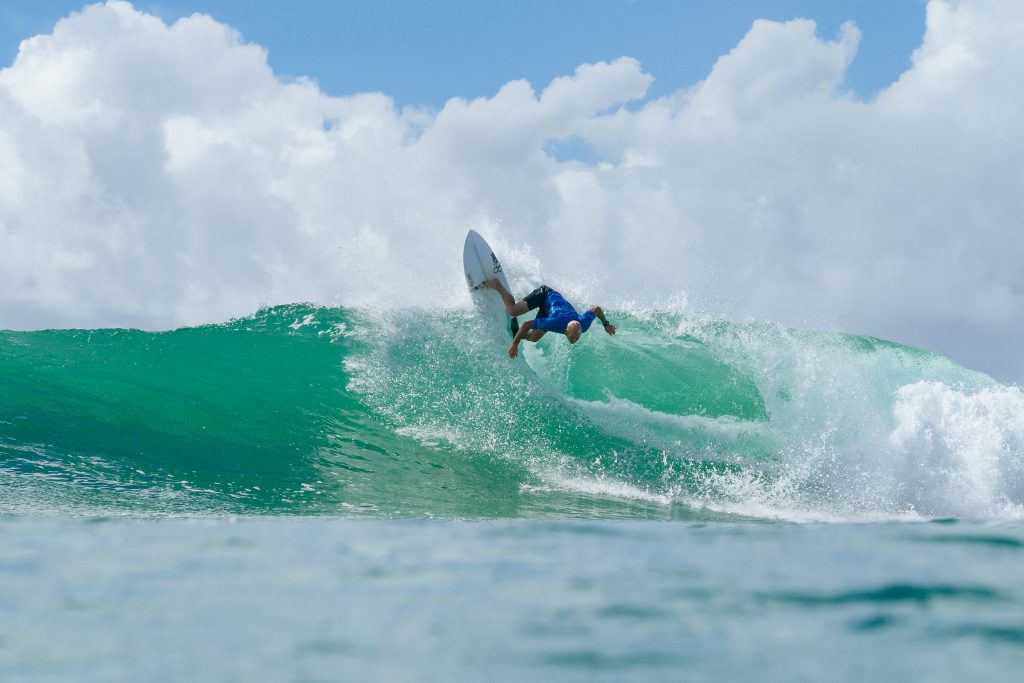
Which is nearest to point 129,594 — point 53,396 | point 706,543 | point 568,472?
point 706,543

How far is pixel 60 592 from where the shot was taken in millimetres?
3100

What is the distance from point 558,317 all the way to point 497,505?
304 centimetres

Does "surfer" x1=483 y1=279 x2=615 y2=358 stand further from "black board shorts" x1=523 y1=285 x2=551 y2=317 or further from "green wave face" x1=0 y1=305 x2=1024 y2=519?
"green wave face" x1=0 y1=305 x2=1024 y2=519

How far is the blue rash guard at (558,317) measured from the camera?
8648 millimetres

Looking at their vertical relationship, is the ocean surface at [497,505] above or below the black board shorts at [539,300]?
below

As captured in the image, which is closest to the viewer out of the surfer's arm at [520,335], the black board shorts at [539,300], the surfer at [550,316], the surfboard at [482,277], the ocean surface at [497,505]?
the ocean surface at [497,505]

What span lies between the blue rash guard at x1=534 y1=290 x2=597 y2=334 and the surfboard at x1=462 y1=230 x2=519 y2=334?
3.36ft

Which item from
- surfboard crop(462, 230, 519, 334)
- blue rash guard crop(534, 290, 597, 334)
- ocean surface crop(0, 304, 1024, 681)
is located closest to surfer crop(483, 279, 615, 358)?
blue rash guard crop(534, 290, 597, 334)

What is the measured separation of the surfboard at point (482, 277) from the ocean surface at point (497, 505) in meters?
0.26

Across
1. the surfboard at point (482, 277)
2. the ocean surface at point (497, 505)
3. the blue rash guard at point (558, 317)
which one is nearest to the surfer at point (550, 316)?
the blue rash guard at point (558, 317)

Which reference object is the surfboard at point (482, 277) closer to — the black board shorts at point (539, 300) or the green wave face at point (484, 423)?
the green wave face at point (484, 423)

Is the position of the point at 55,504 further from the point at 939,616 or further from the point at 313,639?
the point at 939,616

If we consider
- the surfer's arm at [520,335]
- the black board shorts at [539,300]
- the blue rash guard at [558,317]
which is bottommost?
the surfer's arm at [520,335]

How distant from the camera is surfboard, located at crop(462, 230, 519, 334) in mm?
9742
